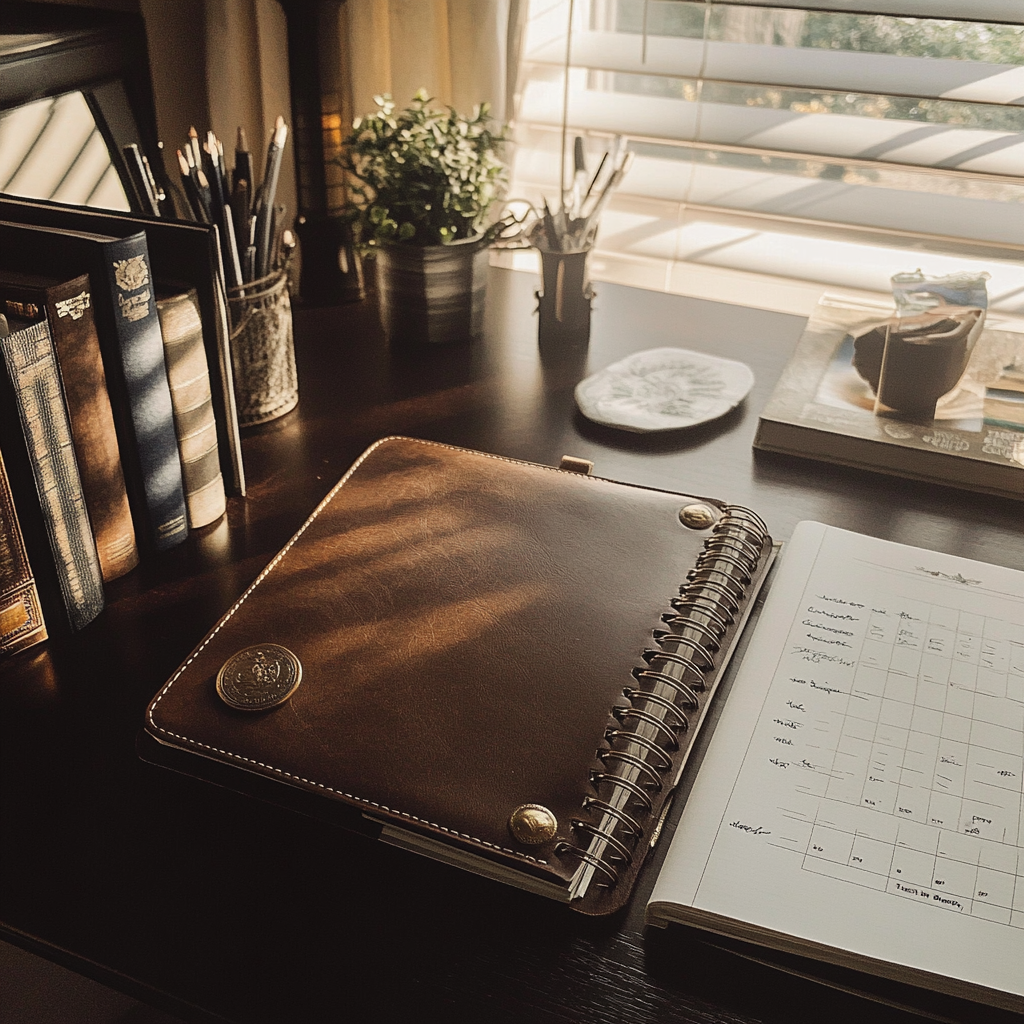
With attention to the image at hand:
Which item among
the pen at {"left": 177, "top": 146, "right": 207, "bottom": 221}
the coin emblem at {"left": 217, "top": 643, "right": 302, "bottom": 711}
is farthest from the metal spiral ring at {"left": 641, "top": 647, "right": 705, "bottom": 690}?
the pen at {"left": 177, "top": 146, "right": 207, "bottom": 221}

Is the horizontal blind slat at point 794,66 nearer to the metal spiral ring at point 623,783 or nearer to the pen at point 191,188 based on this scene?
the pen at point 191,188

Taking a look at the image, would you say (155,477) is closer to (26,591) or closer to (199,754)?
(26,591)

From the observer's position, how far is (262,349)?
0.92m

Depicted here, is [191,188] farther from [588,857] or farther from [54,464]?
[588,857]

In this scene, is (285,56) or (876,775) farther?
(285,56)

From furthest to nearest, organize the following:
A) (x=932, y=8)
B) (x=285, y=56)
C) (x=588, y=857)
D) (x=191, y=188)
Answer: (x=285, y=56) < (x=932, y=8) < (x=191, y=188) < (x=588, y=857)

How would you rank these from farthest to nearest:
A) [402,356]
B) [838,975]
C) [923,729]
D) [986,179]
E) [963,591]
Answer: [986,179]
[402,356]
[963,591]
[923,729]
[838,975]

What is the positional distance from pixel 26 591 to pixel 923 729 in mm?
595

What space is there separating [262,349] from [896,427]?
0.59 metres

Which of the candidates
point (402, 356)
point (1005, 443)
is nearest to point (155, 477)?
point (402, 356)

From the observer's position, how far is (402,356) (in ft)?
3.63

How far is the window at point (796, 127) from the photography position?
126cm

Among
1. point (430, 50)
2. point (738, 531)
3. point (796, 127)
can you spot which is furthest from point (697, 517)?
point (430, 50)

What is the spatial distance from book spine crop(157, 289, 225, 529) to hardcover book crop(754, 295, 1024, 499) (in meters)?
0.50
